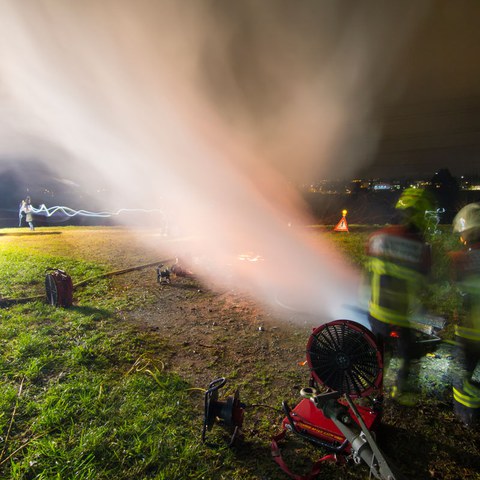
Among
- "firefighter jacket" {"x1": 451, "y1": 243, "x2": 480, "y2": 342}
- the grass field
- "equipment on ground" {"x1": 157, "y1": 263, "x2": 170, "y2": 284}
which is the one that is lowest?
the grass field

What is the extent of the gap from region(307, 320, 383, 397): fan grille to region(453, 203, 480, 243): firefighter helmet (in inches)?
63.0

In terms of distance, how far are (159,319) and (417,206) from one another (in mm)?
5188

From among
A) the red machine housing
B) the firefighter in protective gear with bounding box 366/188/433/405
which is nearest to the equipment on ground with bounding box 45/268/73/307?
the red machine housing

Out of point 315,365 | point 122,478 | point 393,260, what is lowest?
point 122,478

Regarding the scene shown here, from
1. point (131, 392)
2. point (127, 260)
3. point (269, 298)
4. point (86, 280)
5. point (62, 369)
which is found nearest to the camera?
point (131, 392)

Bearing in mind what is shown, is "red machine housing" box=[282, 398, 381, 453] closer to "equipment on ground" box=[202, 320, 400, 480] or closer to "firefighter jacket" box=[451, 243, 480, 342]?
"equipment on ground" box=[202, 320, 400, 480]

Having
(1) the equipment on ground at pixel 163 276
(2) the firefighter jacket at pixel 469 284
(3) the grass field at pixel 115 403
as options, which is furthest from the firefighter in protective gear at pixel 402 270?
Result: (1) the equipment on ground at pixel 163 276

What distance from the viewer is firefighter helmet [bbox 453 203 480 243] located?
3.28m

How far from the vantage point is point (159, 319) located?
650 centimetres

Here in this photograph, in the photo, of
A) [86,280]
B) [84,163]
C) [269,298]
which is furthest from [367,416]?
[84,163]

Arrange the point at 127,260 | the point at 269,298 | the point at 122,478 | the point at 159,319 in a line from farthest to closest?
the point at 127,260 → the point at 269,298 → the point at 159,319 → the point at 122,478

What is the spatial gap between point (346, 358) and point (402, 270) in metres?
1.28

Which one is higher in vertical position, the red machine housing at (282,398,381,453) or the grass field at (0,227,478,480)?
the red machine housing at (282,398,381,453)

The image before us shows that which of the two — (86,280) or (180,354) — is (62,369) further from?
(86,280)
